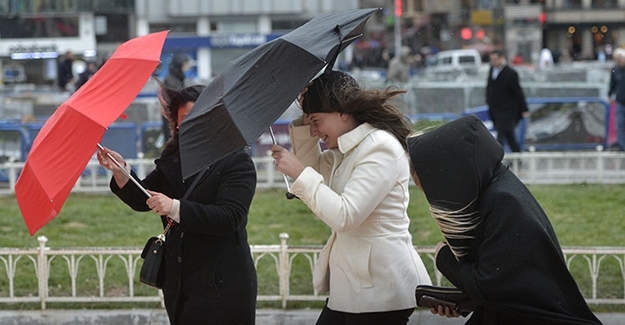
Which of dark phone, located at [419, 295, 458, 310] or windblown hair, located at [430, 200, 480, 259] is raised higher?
windblown hair, located at [430, 200, 480, 259]

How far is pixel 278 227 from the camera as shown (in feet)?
32.5

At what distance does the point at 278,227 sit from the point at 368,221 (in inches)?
232

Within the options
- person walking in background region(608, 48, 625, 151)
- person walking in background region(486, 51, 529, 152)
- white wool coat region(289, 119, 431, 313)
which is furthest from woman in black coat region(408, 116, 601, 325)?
person walking in background region(608, 48, 625, 151)

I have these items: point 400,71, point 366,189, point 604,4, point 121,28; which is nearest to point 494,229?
point 366,189

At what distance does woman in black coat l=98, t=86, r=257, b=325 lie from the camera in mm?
4441

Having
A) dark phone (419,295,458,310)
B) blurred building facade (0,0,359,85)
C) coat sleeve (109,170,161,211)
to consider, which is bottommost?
blurred building facade (0,0,359,85)

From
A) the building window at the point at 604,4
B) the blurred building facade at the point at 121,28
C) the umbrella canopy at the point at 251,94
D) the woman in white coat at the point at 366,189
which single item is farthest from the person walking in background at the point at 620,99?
the building window at the point at 604,4

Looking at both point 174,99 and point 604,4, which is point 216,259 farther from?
point 604,4

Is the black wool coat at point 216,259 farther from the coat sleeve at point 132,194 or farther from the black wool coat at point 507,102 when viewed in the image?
the black wool coat at point 507,102

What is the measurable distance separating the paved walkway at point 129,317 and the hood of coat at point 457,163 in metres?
3.73

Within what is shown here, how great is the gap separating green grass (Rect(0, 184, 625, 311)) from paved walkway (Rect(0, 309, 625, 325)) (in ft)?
0.51

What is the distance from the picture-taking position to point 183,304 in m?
4.52

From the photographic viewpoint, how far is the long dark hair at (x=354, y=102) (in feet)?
13.5

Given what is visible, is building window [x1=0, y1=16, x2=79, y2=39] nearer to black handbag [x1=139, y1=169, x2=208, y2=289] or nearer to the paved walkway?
the paved walkway
